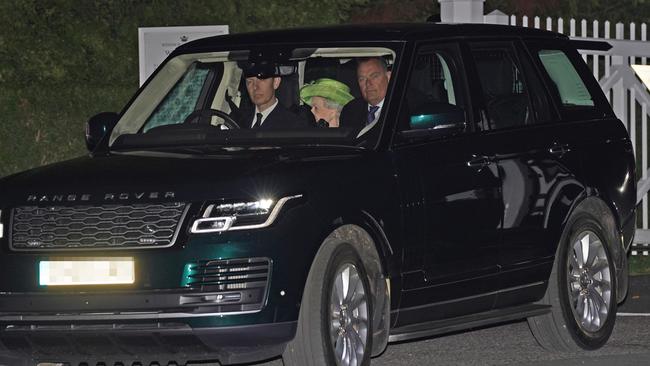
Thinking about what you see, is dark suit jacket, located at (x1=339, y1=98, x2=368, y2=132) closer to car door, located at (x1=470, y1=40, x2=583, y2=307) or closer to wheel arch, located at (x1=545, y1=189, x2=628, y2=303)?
car door, located at (x1=470, y1=40, x2=583, y2=307)

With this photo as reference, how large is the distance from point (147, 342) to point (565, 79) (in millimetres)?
3785

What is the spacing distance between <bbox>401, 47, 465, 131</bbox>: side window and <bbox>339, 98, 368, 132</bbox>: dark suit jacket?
0.26 meters

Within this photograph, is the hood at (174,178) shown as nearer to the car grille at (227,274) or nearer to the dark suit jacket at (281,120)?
the car grille at (227,274)

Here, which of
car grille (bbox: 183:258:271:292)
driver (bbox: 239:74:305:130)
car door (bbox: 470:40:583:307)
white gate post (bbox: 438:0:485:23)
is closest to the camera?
car grille (bbox: 183:258:271:292)

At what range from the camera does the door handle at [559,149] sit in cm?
1059

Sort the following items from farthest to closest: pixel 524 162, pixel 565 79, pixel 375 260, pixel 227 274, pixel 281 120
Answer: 1. pixel 565 79
2. pixel 524 162
3. pixel 281 120
4. pixel 375 260
5. pixel 227 274

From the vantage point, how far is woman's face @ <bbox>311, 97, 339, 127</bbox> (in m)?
10.0

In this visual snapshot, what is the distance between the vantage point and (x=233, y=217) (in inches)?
328

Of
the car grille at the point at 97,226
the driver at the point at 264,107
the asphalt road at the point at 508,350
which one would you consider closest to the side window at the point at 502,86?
the driver at the point at 264,107

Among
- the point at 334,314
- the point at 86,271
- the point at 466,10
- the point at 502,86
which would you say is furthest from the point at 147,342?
the point at 466,10

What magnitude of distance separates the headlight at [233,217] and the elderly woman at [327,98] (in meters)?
1.75

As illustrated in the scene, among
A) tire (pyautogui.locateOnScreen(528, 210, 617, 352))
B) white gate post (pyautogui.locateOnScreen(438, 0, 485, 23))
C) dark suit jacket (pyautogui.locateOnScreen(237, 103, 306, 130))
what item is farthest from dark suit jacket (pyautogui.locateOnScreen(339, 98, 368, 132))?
white gate post (pyautogui.locateOnScreen(438, 0, 485, 23))

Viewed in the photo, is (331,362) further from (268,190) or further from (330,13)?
(330,13)

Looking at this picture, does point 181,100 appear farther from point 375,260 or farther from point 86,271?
point 86,271
